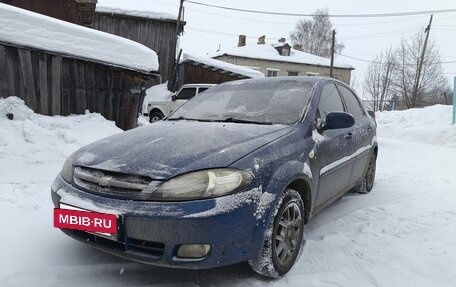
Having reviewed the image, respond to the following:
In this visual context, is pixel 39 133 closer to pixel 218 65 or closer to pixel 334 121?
pixel 334 121

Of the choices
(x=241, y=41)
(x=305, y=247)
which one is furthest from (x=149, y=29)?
(x=241, y=41)

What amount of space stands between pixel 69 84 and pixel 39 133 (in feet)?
4.18

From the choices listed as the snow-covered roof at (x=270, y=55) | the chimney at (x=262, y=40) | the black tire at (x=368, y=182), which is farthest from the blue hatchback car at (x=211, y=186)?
the chimney at (x=262, y=40)

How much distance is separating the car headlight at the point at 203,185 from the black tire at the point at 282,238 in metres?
0.37

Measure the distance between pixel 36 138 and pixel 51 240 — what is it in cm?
301

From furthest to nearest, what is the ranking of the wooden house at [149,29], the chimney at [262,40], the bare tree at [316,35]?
the bare tree at [316,35] < the chimney at [262,40] < the wooden house at [149,29]

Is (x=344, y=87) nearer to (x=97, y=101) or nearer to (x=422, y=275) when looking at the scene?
(x=422, y=275)

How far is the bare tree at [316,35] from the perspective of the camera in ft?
158

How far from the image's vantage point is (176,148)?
2.41 m

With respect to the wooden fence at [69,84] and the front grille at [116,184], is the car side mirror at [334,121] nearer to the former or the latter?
the front grille at [116,184]

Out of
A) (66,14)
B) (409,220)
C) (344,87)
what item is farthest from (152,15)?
(409,220)

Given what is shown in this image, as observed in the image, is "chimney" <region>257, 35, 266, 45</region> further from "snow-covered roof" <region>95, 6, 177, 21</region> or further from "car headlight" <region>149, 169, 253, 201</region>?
"car headlight" <region>149, 169, 253, 201</region>

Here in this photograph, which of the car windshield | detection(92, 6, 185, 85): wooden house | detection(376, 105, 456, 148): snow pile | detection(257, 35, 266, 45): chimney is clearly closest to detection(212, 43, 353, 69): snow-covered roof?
detection(257, 35, 266, 45): chimney

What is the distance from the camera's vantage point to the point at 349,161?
3.67 metres
